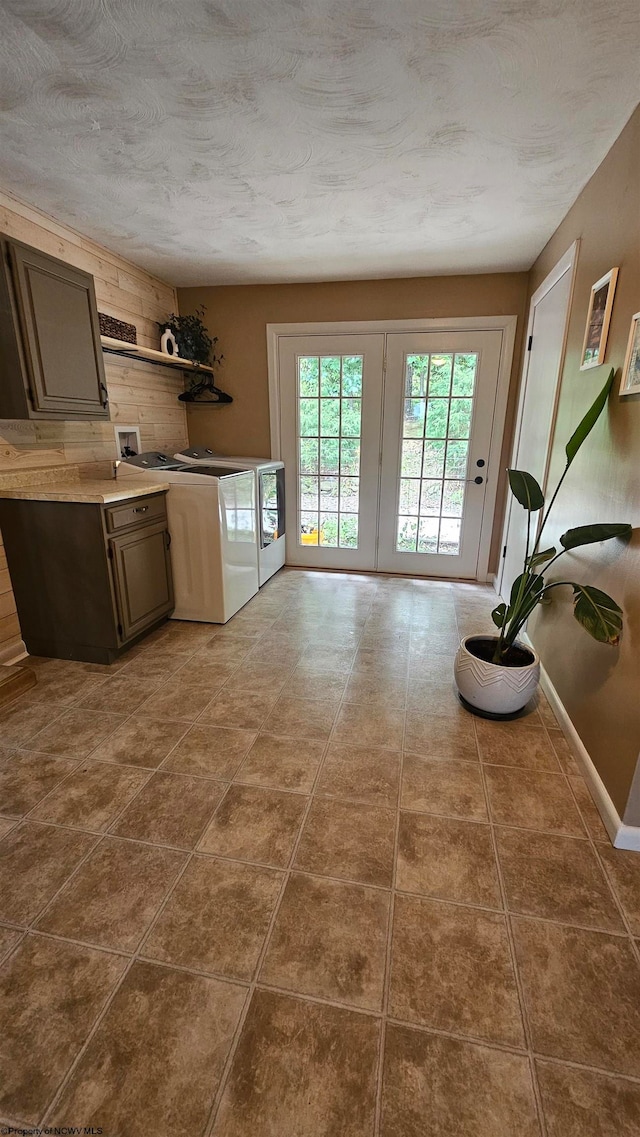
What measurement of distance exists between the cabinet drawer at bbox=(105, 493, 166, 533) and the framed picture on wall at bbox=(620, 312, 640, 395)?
87.0 inches

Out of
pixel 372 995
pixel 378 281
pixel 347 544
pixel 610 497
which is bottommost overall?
pixel 372 995

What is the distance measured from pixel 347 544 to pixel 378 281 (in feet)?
6.57

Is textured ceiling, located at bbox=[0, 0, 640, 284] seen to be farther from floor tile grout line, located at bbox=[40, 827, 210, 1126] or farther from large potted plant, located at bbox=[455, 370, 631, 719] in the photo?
floor tile grout line, located at bbox=[40, 827, 210, 1126]

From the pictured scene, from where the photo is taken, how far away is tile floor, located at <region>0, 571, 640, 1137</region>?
928 millimetres

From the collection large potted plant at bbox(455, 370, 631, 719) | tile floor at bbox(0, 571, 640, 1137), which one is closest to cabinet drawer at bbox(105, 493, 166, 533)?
tile floor at bbox(0, 571, 640, 1137)

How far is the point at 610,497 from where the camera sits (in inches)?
65.9

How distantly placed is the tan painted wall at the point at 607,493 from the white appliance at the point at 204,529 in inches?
72.3

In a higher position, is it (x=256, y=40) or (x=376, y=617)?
(x=256, y=40)

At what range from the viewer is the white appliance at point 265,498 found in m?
3.42

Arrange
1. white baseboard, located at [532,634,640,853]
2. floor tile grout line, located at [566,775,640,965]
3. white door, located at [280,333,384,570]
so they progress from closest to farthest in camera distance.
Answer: floor tile grout line, located at [566,775,640,965] < white baseboard, located at [532,634,640,853] < white door, located at [280,333,384,570]

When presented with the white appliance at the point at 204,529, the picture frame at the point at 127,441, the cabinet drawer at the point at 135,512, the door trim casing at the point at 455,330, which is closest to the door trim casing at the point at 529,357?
the door trim casing at the point at 455,330

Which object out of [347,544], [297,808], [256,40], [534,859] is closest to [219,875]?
[297,808]

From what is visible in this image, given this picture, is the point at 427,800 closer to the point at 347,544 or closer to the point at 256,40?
→ the point at 256,40

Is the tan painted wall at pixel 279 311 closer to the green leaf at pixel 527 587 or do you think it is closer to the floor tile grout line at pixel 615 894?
the green leaf at pixel 527 587
